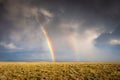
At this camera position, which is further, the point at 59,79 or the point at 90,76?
the point at 90,76

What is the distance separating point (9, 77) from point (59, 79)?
6613mm

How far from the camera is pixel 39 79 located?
71.9 feet

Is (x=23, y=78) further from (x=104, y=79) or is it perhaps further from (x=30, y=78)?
(x=104, y=79)

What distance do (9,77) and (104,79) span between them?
1225 cm

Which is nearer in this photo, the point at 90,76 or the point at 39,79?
the point at 39,79

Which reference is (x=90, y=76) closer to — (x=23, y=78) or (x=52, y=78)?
(x=52, y=78)

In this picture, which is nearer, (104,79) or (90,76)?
(104,79)

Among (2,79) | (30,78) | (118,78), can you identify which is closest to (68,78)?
(30,78)

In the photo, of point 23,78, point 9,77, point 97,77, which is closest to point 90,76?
point 97,77

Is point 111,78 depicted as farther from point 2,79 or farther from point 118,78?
point 2,79

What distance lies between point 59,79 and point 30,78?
148 inches

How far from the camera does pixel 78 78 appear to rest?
22.5m

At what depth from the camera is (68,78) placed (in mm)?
22438

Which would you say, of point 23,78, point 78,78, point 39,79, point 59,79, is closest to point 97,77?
point 78,78
